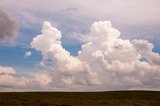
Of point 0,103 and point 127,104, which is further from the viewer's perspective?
point 127,104

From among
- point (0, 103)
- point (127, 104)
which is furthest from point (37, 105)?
point (127, 104)

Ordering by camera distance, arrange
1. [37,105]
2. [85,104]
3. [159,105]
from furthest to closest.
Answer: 1. [159,105]
2. [85,104]
3. [37,105]

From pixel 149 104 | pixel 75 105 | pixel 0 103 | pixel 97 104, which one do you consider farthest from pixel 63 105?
Answer: pixel 149 104

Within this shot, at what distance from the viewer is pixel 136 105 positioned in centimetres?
9262

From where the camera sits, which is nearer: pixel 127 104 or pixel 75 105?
pixel 75 105

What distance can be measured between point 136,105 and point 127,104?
2.60m

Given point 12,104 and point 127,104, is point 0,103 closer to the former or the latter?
point 12,104

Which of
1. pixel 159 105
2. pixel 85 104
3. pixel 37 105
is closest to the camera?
pixel 37 105

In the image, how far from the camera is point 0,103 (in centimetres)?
8650

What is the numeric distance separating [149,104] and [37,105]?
115 ft

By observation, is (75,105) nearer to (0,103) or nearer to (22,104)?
(22,104)

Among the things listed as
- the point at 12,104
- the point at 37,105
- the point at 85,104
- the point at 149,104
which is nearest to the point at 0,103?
the point at 12,104

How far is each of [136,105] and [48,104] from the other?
83.7ft

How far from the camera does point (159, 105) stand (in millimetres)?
97188
